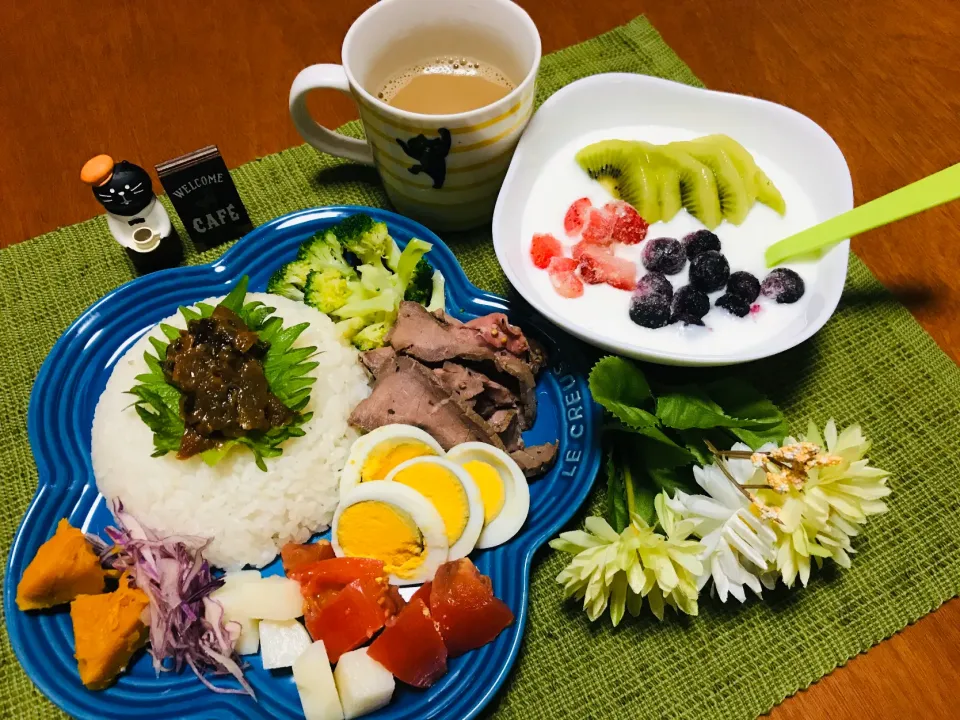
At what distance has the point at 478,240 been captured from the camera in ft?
7.17

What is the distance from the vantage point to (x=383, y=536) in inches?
63.8

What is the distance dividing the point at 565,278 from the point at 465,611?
0.96m

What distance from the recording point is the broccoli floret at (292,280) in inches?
78.8

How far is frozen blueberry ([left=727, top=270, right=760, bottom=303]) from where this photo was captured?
1808mm

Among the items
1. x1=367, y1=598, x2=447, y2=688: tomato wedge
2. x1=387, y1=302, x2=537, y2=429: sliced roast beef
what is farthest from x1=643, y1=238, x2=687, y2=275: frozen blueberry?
x1=367, y1=598, x2=447, y2=688: tomato wedge

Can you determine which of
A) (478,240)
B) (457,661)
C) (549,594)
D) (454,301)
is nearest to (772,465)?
(549,594)

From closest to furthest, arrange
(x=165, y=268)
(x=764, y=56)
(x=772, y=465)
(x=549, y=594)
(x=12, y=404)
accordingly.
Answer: (x=772, y=465) < (x=549, y=594) < (x=12, y=404) < (x=165, y=268) < (x=764, y=56)

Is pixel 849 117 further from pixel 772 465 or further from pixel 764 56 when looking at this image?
pixel 772 465

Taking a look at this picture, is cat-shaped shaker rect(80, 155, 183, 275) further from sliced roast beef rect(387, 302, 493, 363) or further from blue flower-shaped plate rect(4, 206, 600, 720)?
sliced roast beef rect(387, 302, 493, 363)

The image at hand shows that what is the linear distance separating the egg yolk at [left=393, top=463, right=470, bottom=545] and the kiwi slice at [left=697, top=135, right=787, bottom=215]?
1.27m

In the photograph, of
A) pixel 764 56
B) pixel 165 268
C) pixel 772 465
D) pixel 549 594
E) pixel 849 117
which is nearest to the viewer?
pixel 772 465

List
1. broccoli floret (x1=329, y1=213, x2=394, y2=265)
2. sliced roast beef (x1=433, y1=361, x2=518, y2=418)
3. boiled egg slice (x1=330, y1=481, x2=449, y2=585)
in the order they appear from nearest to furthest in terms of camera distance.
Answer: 1. boiled egg slice (x1=330, y1=481, x2=449, y2=585)
2. sliced roast beef (x1=433, y1=361, x2=518, y2=418)
3. broccoli floret (x1=329, y1=213, x2=394, y2=265)

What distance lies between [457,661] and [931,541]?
4.35ft

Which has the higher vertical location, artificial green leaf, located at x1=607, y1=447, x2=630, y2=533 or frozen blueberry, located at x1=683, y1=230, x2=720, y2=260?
frozen blueberry, located at x1=683, y1=230, x2=720, y2=260
